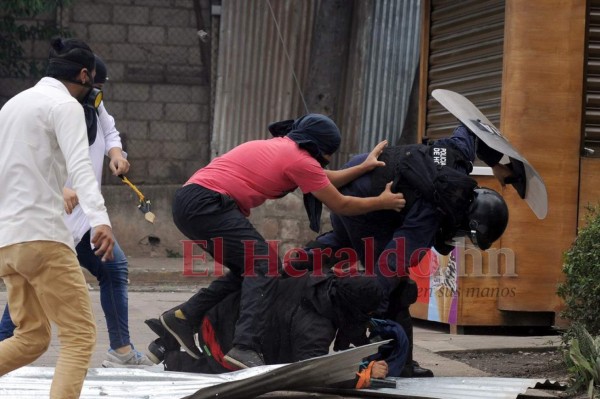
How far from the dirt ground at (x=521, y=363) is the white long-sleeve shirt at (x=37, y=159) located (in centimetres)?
294

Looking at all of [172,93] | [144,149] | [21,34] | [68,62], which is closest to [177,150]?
[144,149]

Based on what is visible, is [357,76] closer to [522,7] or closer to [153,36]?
[153,36]

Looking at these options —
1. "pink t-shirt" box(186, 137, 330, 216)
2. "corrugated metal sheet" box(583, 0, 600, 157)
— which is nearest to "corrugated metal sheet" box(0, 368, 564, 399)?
"pink t-shirt" box(186, 137, 330, 216)

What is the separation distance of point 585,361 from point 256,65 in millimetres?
7895

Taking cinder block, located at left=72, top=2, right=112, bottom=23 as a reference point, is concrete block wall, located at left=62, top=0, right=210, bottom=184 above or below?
below

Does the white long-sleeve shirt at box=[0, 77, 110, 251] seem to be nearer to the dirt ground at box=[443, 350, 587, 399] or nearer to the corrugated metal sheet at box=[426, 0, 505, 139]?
the dirt ground at box=[443, 350, 587, 399]

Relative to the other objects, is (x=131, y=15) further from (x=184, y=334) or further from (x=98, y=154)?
(x=184, y=334)

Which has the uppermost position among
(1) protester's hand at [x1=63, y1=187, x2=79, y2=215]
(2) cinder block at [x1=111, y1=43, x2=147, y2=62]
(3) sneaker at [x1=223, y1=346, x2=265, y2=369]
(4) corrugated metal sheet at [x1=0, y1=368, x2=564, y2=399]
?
(2) cinder block at [x1=111, y1=43, x2=147, y2=62]

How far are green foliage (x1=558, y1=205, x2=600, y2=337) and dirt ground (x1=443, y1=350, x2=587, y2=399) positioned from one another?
341 millimetres

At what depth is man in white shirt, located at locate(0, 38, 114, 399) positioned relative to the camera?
4.66 metres

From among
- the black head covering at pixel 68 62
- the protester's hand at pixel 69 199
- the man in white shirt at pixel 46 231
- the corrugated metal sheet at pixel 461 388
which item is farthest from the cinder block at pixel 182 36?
the man in white shirt at pixel 46 231

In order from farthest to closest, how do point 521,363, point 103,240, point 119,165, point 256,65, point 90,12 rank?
point 90,12
point 256,65
point 521,363
point 119,165
point 103,240

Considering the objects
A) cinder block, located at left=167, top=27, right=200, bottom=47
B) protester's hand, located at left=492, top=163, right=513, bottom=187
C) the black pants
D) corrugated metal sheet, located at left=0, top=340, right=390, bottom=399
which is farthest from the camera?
cinder block, located at left=167, top=27, right=200, bottom=47

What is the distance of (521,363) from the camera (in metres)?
7.27
